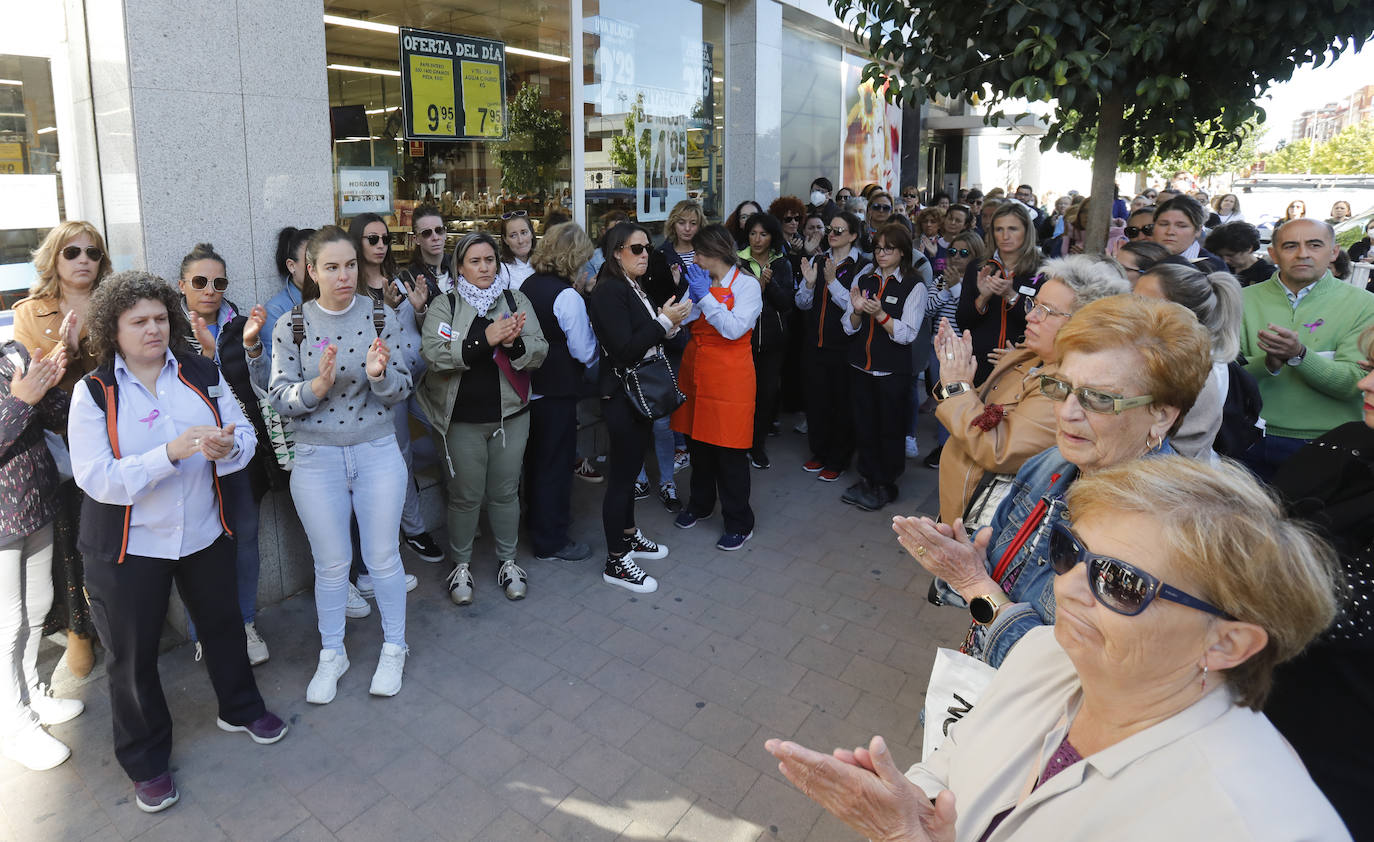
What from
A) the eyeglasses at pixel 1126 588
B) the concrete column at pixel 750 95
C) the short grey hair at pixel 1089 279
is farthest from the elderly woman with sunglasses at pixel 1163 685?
the concrete column at pixel 750 95

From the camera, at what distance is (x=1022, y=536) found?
7.88ft

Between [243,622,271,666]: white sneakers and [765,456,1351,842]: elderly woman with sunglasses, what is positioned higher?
[765,456,1351,842]: elderly woman with sunglasses

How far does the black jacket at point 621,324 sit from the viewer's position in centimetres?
484

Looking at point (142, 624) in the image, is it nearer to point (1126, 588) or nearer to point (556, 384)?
point (556, 384)

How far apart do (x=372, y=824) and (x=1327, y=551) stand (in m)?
3.07

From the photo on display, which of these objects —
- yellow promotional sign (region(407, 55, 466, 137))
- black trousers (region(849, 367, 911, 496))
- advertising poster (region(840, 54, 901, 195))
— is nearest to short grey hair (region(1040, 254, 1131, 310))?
black trousers (region(849, 367, 911, 496))

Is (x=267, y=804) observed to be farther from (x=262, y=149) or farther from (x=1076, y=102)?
(x=1076, y=102)

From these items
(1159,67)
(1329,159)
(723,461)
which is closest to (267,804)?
(723,461)

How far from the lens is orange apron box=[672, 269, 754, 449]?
17.5 ft

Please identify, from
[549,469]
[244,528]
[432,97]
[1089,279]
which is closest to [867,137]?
[432,97]

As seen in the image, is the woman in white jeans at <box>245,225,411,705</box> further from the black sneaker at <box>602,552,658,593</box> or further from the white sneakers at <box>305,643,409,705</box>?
the black sneaker at <box>602,552,658,593</box>

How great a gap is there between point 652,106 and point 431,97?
293 cm

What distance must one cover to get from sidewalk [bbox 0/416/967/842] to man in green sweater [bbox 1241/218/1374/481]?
6.54ft

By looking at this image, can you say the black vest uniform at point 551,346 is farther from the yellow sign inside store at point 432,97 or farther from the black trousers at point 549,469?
the yellow sign inside store at point 432,97
